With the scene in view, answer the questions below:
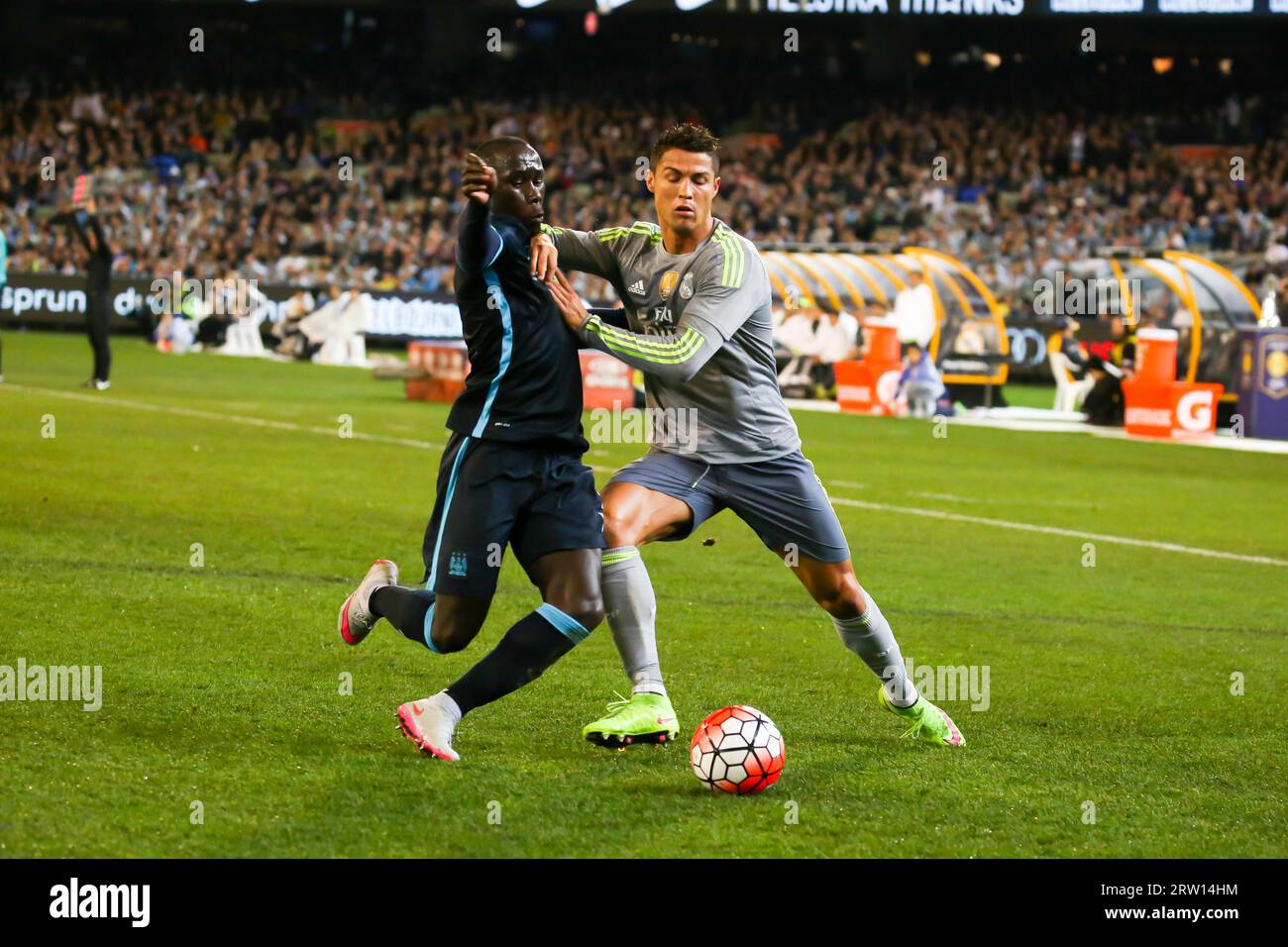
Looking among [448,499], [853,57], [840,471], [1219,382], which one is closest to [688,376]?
[448,499]

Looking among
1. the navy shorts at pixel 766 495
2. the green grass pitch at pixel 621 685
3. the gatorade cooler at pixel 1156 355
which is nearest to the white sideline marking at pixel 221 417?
the green grass pitch at pixel 621 685

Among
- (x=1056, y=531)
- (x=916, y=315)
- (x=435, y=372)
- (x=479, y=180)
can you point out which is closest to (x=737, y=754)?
(x=479, y=180)

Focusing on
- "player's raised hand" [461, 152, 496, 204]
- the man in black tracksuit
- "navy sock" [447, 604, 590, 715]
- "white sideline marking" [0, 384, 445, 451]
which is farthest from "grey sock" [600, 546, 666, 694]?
the man in black tracksuit

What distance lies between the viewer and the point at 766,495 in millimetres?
6238

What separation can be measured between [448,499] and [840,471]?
10.5m

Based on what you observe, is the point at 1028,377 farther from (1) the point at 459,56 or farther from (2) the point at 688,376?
(2) the point at 688,376

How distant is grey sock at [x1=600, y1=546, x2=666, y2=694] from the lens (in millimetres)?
6000

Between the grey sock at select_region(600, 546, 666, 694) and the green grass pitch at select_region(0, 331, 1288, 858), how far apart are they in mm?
250

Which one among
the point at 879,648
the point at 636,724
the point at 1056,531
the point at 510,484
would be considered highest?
the point at 510,484

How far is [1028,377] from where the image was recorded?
1216 inches

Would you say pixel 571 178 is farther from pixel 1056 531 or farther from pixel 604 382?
pixel 1056 531

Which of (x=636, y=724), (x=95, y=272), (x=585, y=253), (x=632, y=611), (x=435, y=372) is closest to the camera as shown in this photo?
(x=636, y=724)

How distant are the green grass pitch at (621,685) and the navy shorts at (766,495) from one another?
2.30ft

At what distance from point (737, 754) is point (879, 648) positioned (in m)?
1.08
